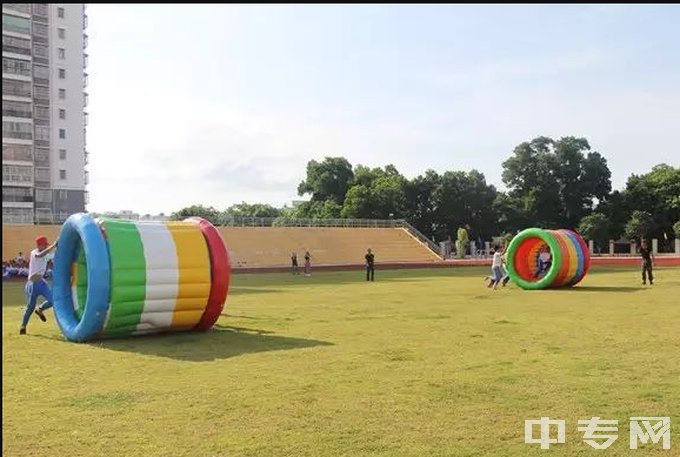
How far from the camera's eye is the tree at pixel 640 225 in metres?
61.1

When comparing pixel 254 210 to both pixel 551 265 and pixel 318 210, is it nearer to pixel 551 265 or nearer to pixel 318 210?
pixel 318 210

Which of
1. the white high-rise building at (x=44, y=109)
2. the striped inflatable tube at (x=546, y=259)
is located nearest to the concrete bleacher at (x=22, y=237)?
the white high-rise building at (x=44, y=109)

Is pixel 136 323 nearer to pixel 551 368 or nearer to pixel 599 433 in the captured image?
pixel 551 368

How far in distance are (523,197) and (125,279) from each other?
63.1m

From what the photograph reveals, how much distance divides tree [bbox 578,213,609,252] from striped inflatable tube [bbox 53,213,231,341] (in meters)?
55.2

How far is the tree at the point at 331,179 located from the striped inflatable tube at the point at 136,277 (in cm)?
6234

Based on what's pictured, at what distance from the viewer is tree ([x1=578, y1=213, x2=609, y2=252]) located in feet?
203

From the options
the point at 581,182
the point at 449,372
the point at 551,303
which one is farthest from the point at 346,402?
the point at 581,182

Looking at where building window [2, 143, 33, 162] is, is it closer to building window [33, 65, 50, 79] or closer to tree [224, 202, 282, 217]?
building window [33, 65, 50, 79]

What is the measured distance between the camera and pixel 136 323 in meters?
10.8

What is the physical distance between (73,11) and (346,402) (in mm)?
73729

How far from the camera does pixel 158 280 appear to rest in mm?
10742

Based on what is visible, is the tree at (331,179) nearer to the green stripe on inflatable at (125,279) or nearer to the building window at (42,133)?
the building window at (42,133)

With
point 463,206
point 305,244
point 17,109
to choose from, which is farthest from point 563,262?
point 17,109
